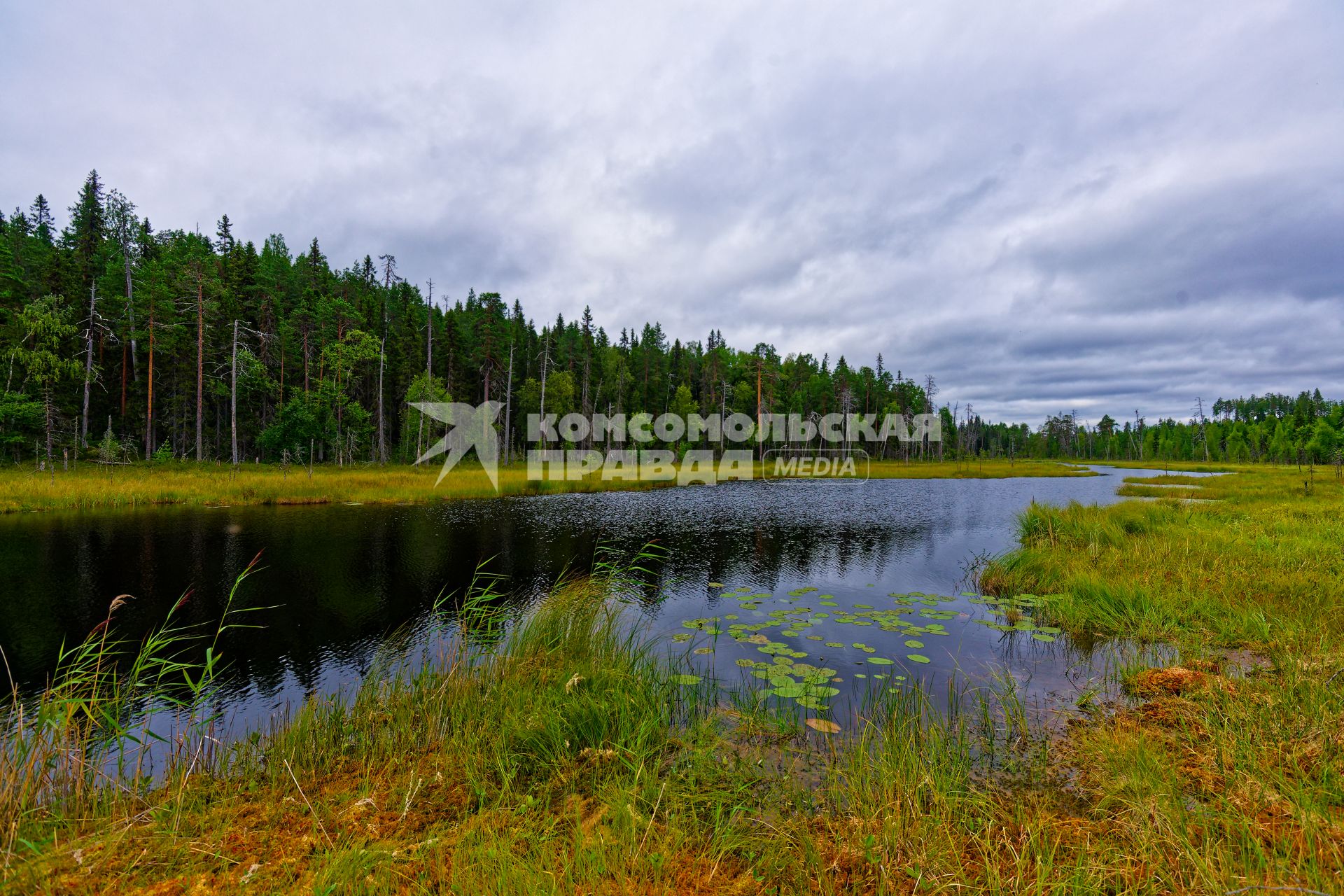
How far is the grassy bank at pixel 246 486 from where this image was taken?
24281 mm

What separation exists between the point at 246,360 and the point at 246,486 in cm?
2218

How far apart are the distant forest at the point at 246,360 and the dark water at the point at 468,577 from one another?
20686 mm

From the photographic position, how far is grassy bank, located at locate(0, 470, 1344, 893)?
318cm

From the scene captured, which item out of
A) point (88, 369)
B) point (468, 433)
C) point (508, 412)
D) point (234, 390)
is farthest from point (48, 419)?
point (508, 412)

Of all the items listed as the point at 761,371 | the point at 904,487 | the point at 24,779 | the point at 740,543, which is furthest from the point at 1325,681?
the point at 761,371

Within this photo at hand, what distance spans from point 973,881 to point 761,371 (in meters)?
73.1

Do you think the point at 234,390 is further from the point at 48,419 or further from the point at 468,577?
the point at 468,577

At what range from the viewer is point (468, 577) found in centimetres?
1417

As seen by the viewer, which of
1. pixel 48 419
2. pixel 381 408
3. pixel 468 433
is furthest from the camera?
pixel 468 433

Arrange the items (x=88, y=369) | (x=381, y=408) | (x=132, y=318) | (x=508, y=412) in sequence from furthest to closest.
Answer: (x=508, y=412) → (x=381, y=408) → (x=132, y=318) → (x=88, y=369)

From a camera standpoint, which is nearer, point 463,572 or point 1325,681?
point 1325,681

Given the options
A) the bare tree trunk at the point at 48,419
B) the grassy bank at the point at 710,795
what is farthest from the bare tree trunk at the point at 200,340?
the grassy bank at the point at 710,795

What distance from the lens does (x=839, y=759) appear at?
195 inches

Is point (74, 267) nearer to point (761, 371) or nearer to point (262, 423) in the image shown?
point (262, 423)
